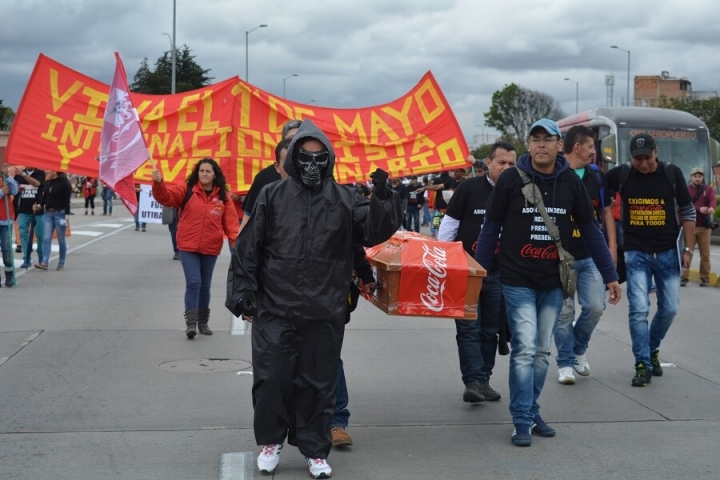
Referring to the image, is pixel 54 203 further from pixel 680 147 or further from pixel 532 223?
pixel 680 147

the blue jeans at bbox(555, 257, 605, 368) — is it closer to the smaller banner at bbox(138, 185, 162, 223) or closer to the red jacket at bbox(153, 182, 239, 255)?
the red jacket at bbox(153, 182, 239, 255)

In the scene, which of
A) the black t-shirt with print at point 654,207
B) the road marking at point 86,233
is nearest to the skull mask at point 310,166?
the black t-shirt with print at point 654,207

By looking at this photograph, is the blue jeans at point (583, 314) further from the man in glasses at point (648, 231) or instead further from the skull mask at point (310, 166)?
the skull mask at point (310, 166)

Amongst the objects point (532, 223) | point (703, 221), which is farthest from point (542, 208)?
point (703, 221)

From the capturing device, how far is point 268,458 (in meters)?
5.44

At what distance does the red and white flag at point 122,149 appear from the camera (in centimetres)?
882

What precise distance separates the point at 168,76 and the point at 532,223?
61782 millimetres

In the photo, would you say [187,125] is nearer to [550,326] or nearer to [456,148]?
[456,148]

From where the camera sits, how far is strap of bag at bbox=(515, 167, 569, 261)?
20.0ft

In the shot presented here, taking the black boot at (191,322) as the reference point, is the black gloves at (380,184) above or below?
above

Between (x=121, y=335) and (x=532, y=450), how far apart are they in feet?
17.8

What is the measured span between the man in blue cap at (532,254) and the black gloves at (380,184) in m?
1.16

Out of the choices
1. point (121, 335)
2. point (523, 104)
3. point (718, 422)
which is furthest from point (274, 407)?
point (523, 104)

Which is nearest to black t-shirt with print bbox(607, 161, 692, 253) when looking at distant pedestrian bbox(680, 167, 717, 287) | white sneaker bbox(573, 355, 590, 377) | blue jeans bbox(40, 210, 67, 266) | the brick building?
white sneaker bbox(573, 355, 590, 377)
